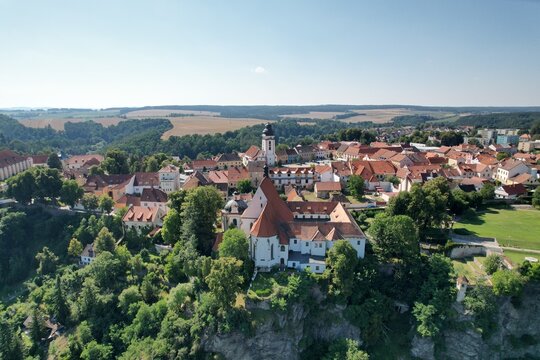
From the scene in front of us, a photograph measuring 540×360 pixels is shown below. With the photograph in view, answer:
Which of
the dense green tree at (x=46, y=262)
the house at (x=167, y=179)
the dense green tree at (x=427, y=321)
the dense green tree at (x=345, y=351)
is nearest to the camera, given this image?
the dense green tree at (x=345, y=351)

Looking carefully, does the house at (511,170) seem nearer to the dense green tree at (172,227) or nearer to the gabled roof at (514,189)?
the gabled roof at (514,189)

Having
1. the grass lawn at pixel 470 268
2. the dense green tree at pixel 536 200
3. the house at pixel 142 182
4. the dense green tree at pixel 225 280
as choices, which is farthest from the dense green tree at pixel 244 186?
the dense green tree at pixel 536 200

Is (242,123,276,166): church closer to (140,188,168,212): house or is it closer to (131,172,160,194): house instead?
(131,172,160,194): house

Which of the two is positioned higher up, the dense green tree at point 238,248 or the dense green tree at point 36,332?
the dense green tree at point 238,248

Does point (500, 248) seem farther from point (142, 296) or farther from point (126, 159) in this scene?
point (126, 159)

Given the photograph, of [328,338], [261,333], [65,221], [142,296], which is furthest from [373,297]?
[65,221]

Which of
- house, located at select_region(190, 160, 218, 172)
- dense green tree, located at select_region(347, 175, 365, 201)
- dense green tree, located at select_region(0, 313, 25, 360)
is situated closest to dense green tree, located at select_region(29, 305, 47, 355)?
dense green tree, located at select_region(0, 313, 25, 360)
